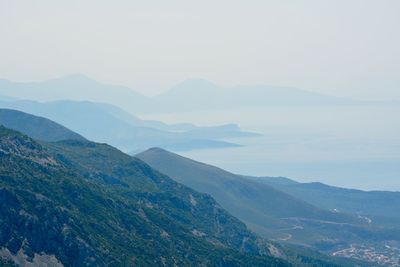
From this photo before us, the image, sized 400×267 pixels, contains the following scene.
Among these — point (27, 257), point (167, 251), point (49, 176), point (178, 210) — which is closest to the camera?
point (27, 257)

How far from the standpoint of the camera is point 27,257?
10150 cm

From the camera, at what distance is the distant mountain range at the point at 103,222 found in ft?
350

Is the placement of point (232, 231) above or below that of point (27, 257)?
above

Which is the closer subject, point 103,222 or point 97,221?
point 97,221

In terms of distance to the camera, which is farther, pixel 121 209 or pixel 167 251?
pixel 121 209

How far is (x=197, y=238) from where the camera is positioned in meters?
140

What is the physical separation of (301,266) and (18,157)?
6582 cm

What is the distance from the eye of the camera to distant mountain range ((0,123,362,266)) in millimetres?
106688

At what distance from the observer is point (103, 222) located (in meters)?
125

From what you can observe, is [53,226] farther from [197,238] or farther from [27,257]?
[197,238]

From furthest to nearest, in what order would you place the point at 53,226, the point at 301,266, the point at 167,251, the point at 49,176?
the point at 301,266, the point at 49,176, the point at 167,251, the point at 53,226

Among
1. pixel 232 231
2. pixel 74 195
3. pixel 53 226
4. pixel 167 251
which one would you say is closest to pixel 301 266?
pixel 232 231

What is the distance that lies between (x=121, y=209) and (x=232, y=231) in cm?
4606

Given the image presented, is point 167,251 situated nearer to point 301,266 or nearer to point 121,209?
point 121,209
